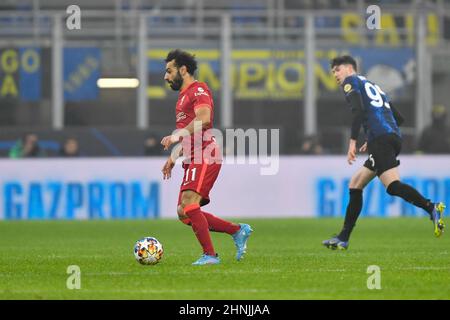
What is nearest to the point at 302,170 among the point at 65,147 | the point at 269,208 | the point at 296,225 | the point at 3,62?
the point at 269,208

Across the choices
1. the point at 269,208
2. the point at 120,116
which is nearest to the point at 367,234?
the point at 269,208

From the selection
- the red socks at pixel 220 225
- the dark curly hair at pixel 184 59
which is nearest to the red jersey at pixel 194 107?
the dark curly hair at pixel 184 59

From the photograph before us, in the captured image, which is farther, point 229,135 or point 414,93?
point 414,93

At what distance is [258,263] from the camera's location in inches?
462

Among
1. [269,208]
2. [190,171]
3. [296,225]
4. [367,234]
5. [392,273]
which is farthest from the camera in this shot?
[269,208]

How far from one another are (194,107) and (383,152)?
2.88 metres

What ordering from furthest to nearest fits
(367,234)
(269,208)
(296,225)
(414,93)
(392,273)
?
(414,93) → (269,208) → (296,225) → (367,234) → (392,273)

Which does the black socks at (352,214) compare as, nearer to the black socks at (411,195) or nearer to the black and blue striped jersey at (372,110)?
the black socks at (411,195)

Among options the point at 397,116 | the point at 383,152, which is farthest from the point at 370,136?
the point at 397,116

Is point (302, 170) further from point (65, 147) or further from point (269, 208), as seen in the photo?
point (65, 147)

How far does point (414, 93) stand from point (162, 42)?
5.28 metres

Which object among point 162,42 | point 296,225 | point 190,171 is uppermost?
point 162,42

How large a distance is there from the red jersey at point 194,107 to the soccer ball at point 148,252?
0.92 metres

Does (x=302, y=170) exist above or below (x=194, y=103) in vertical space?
below
